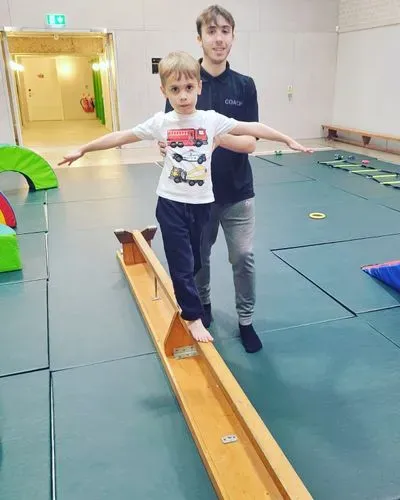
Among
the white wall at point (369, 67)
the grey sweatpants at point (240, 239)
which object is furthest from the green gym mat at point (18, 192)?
the white wall at point (369, 67)

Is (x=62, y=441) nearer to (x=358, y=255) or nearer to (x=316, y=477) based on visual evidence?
(x=316, y=477)

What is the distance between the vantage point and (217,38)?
2225 mm

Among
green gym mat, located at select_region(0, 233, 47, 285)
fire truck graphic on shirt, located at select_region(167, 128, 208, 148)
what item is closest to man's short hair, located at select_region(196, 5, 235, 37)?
fire truck graphic on shirt, located at select_region(167, 128, 208, 148)

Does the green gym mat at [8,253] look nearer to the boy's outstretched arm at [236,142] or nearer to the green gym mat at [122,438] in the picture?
the green gym mat at [122,438]

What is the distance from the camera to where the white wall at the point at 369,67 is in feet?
32.2

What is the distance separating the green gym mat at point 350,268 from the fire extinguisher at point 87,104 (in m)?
19.4

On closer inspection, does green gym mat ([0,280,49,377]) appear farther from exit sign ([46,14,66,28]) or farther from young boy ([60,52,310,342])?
exit sign ([46,14,66,28])

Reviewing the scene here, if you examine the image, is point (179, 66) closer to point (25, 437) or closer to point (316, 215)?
point (25, 437)

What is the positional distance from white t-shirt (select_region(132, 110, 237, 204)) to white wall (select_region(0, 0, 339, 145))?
9468mm

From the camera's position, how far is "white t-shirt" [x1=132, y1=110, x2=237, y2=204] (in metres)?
2.13

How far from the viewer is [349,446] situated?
6.62ft

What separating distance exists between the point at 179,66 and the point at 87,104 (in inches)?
828

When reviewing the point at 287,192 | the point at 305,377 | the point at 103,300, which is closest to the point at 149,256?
the point at 103,300

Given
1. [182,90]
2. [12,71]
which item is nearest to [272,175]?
[182,90]
